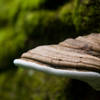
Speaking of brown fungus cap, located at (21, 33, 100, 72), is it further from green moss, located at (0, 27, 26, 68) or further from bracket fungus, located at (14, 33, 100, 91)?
green moss, located at (0, 27, 26, 68)

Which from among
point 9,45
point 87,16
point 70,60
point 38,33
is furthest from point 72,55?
point 9,45

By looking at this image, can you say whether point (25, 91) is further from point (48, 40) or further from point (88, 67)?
point (88, 67)

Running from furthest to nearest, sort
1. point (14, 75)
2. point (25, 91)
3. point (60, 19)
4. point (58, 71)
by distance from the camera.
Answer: point (14, 75)
point (25, 91)
point (60, 19)
point (58, 71)

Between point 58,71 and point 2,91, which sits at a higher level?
point 58,71

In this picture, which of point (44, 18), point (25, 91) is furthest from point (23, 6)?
point (25, 91)

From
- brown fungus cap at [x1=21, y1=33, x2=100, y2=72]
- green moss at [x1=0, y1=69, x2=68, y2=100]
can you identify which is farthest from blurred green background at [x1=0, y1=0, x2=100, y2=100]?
brown fungus cap at [x1=21, y1=33, x2=100, y2=72]

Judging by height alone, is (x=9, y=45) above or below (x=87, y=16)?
below

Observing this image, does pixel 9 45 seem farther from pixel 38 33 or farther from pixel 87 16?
pixel 87 16
